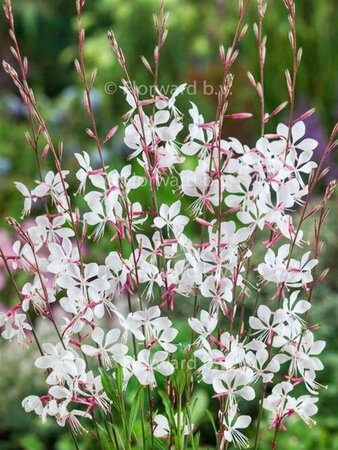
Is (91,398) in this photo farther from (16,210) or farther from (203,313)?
(16,210)

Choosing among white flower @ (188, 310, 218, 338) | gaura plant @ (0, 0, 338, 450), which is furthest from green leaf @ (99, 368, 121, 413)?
white flower @ (188, 310, 218, 338)

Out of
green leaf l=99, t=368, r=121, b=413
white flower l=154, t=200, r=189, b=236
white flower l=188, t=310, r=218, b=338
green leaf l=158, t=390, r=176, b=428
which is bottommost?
green leaf l=158, t=390, r=176, b=428

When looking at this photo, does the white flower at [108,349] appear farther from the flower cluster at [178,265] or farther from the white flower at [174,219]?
the white flower at [174,219]

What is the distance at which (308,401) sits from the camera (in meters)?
1.15

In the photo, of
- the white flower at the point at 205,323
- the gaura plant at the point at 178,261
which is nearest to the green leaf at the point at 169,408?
the gaura plant at the point at 178,261

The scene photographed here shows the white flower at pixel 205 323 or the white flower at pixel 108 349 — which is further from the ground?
the white flower at pixel 205 323

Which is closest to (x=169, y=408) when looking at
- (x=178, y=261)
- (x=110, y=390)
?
(x=110, y=390)

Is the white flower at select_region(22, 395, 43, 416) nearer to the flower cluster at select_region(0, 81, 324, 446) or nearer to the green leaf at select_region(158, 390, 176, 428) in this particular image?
the flower cluster at select_region(0, 81, 324, 446)

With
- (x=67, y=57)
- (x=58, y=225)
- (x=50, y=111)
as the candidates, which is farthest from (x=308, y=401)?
(x=67, y=57)

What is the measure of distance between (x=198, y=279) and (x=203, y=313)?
1.6 inches

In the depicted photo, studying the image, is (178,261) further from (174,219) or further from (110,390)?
(110,390)

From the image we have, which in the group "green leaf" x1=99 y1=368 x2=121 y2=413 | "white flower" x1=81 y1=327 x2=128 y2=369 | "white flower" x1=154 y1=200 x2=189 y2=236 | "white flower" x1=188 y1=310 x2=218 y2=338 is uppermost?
"white flower" x1=154 y1=200 x2=189 y2=236

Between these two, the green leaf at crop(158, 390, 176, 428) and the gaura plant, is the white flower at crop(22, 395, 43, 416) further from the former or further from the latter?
the green leaf at crop(158, 390, 176, 428)

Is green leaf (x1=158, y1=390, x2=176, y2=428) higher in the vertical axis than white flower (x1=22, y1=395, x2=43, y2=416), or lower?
lower
